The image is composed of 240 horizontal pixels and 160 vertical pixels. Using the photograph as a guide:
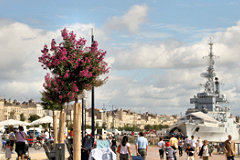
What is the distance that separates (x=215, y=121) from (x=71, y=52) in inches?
2660

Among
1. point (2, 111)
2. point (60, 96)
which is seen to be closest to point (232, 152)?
point (60, 96)

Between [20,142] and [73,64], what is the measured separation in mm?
4683

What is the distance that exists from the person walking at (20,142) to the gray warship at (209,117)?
58.0 metres

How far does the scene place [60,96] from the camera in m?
16.1

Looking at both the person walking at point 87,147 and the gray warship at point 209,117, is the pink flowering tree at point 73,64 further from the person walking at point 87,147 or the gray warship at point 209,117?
the gray warship at point 209,117

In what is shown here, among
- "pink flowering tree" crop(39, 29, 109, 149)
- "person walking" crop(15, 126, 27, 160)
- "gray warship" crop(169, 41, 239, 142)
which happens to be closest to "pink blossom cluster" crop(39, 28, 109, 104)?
"pink flowering tree" crop(39, 29, 109, 149)

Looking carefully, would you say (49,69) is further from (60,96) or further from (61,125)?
(61,125)

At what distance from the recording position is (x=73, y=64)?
15.0 meters

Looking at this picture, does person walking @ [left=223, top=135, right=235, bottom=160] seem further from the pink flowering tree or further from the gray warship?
the gray warship

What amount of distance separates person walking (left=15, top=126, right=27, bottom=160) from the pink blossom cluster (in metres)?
2.87

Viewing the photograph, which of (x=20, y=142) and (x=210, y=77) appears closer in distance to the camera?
(x=20, y=142)

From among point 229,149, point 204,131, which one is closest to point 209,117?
point 204,131

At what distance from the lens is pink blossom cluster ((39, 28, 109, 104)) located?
15.1 meters

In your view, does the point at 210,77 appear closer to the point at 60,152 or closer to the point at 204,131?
the point at 204,131
